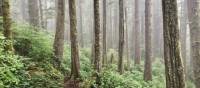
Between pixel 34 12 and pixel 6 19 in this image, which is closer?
pixel 6 19

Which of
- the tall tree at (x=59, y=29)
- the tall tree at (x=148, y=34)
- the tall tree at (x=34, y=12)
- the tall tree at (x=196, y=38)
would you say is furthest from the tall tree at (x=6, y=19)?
the tall tree at (x=34, y=12)

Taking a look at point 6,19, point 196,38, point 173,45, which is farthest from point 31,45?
point 173,45

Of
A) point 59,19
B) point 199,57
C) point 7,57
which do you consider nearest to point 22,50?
point 59,19

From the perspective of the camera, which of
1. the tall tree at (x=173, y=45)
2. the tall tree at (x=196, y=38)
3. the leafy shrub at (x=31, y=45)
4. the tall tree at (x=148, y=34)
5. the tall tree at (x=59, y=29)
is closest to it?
the tall tree at (x=173, y=45)

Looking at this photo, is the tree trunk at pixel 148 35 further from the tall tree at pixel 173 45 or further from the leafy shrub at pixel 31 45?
the tall tree at pixel 173 45

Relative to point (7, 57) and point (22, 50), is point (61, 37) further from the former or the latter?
point (7, 57)

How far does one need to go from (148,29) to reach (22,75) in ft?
38.8

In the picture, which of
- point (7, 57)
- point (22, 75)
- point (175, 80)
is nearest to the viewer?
point (7, 57)

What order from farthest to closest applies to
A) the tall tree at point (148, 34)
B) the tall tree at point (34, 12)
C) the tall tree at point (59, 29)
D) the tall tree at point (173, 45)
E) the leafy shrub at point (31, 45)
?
A: the tall tree at point (34, 12), the tall tree at point (148, 34), the tall tree at point (59, 29), the leafy shrub at point (31, 45), the tall tree at point (173, 45)

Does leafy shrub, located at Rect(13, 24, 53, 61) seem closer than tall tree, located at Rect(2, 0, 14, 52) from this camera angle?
No

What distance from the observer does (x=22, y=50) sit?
14961mm

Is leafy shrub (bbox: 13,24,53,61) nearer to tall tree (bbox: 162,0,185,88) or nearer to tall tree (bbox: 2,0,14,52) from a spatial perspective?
tall tree (bbox: 2,0,14,52)

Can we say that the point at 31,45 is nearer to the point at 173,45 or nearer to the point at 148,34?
the point at 173,45

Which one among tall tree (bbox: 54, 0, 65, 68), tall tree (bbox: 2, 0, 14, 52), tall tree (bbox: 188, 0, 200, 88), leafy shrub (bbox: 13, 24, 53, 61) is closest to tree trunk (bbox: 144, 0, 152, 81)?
tall tree (bbox: 188, 0, 200, 88)
